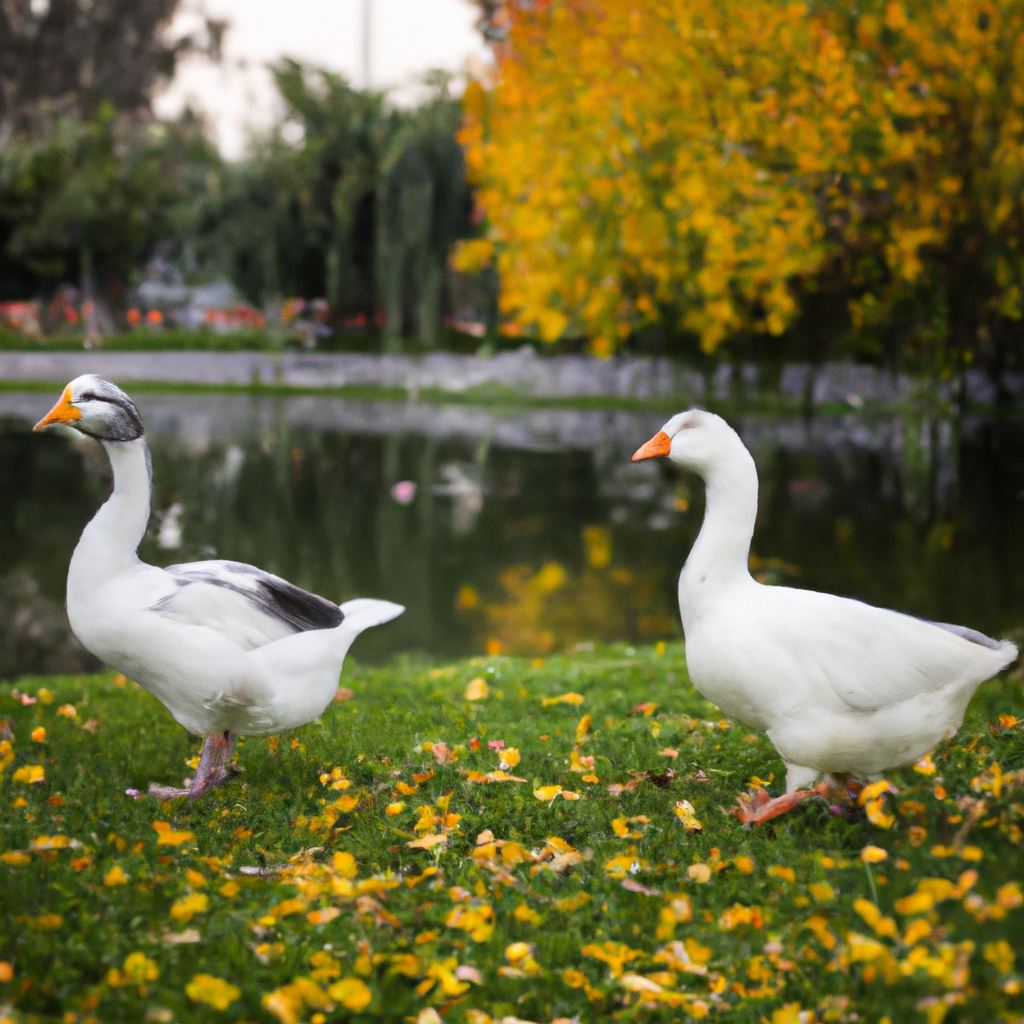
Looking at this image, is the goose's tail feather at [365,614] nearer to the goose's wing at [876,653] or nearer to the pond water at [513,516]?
the goose's wing at [876,653]

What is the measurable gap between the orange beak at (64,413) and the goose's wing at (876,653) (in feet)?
7.76

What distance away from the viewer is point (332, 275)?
1566 cm

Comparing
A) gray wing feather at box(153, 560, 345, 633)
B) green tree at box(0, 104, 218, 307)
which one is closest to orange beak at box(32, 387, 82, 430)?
gray wing feather at box(153, 560, 345, 633)

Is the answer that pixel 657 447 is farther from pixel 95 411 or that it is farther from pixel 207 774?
pixel 207 774

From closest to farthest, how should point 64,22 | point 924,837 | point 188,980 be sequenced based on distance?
point 188,980
point 924,837
point 64,22

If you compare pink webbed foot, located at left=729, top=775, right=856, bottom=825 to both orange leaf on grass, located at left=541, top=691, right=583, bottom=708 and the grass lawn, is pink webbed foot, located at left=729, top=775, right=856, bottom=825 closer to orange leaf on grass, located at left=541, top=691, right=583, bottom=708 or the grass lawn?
the grass lawn

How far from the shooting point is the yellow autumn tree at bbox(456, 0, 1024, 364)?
317 inches

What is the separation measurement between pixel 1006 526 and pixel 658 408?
543cm

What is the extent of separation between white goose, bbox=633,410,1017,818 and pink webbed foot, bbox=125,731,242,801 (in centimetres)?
179

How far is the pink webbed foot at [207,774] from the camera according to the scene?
372 centimetres

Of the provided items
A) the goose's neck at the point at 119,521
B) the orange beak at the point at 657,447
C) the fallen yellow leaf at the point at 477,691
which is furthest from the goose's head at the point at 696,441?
the fallen yellow leaf at the point at 477,691

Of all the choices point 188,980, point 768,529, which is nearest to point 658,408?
point 768,529

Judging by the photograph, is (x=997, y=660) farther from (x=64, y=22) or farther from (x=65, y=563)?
(x=64, y=22)

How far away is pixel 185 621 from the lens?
3.44m
